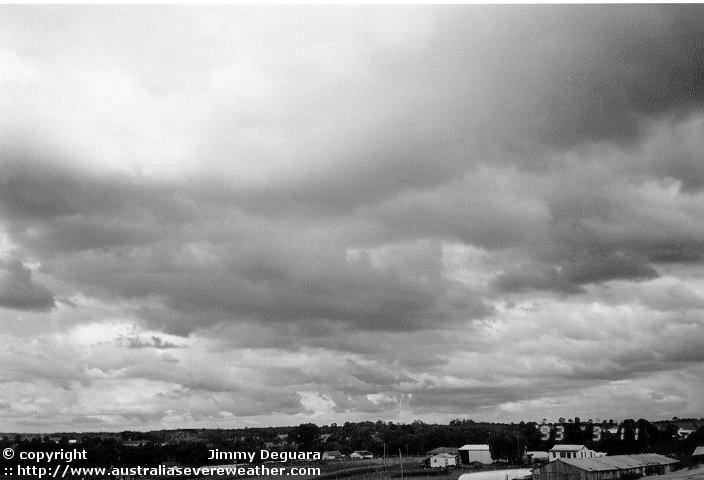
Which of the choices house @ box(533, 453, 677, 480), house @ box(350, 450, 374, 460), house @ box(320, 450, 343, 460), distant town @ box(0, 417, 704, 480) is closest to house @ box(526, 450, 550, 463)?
distant town @ box(0, 417, 704, 480)

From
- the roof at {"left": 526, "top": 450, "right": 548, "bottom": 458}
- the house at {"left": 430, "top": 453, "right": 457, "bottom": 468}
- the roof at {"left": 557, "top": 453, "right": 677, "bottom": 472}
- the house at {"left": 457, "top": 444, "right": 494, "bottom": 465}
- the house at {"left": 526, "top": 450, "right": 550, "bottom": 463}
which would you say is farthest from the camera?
the house at {"left": 457, "top": 444, "right": 494, "bottom": 465}

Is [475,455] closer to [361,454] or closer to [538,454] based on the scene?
[538,454]

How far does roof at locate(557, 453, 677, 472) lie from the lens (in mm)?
97125

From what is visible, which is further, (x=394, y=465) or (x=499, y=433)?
(x=499, y=433)

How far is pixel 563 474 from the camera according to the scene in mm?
96375

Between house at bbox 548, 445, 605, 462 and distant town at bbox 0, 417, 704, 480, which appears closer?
distant town at bbox 0, 417, 704, 480

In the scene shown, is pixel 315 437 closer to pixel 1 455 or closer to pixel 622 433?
pixel 622 433

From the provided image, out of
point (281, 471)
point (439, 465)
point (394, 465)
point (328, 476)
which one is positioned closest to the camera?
point (328, 476)

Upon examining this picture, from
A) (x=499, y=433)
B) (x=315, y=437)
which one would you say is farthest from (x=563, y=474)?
(x=315, y=437)

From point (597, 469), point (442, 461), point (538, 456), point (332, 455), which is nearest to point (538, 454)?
point (538, 456)

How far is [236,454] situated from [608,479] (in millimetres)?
60487

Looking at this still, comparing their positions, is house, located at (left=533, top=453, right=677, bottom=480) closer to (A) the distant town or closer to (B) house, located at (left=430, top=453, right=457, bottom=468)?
(A) the distant town

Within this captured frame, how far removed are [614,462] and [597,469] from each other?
9.19 meters

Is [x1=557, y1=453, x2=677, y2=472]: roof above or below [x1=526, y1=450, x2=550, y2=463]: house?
above
